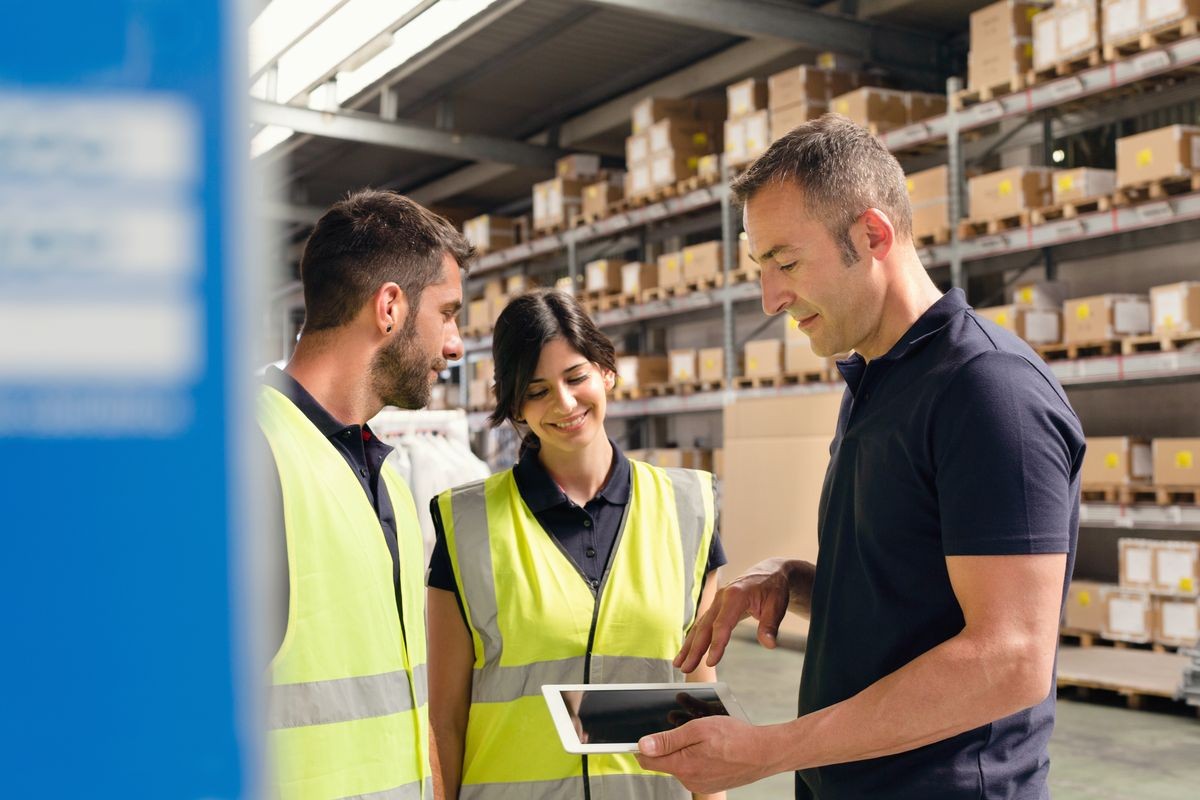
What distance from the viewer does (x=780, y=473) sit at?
8.52 metres

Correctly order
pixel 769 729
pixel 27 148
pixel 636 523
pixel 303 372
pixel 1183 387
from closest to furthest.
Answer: pixel 27 148 < pixel 769 729 < pixel 303 372 < pixel 636 523 < pixel 1183 387

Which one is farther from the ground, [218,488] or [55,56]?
[55,56]

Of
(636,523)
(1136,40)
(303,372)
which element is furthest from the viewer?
(1136,40)

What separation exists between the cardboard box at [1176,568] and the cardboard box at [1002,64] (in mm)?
3365

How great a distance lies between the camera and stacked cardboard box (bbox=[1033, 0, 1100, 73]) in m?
7.15

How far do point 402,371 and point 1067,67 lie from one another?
678 centimetres

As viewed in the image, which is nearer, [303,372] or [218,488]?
[218,488]

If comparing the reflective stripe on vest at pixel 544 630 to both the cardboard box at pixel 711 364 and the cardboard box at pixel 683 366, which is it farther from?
the cardboard box at pixel 683 366

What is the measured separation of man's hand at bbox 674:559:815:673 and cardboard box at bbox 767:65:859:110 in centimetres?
771

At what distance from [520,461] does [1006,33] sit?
265 inches

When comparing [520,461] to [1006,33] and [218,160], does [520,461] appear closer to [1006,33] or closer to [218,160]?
[218,160]

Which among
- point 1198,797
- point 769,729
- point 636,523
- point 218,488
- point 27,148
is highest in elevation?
point 27,148

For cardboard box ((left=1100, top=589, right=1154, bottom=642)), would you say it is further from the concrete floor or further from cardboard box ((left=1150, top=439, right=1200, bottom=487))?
cardboard box ((left=1150, top=439, right=1200, bottom=487))

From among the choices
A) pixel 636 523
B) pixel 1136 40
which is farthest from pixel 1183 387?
pixel 636 523
